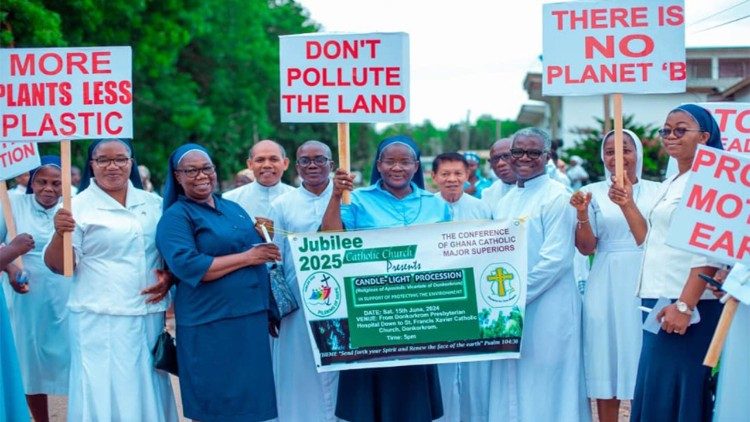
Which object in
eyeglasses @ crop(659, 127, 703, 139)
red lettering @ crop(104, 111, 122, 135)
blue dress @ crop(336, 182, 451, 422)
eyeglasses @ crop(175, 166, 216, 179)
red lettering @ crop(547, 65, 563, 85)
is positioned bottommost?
blue dress @ crop(336, 182, 451, 422)

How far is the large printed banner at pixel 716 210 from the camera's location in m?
5.63

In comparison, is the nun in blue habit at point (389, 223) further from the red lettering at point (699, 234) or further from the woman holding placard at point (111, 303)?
the red lettering at point (699, 234)

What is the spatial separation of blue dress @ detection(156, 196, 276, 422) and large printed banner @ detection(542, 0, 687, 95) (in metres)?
2.35

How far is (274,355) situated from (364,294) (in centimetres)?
132

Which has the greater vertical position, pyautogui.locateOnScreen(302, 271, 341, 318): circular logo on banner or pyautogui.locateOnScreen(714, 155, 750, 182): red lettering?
pyautogui.locateOnScreen(714, 155, 750, 182): red lettering

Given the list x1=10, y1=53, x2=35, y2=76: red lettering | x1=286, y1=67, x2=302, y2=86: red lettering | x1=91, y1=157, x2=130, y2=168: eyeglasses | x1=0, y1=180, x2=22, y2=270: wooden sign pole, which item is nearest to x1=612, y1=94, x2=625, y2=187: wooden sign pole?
x1=286, y1=67, x2=302, y2=86: red lettering

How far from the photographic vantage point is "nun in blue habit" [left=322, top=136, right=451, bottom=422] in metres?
6.78

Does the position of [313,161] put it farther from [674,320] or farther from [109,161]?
[674,320]

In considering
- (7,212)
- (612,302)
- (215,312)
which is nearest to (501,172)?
(612,302)

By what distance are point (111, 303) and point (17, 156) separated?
1972mm

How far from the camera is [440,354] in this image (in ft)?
22.2

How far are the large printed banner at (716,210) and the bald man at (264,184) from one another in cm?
383

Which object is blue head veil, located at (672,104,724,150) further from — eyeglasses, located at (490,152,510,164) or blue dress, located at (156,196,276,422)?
eyeglasses, located at (490,152,510,164)

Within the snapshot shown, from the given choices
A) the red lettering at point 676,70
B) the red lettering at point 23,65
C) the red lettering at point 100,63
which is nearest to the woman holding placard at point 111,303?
the red lettering at point 100,63
